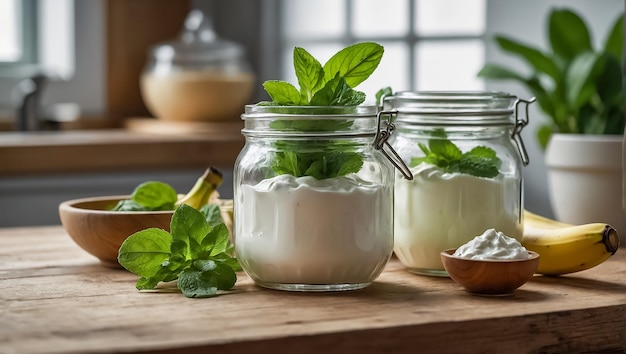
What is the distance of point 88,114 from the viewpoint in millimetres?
3137

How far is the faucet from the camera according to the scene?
2.83 metres

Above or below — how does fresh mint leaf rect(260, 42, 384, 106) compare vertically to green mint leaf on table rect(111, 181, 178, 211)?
above

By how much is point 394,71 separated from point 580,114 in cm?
89

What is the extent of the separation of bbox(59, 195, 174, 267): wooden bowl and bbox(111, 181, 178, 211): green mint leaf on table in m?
0.04

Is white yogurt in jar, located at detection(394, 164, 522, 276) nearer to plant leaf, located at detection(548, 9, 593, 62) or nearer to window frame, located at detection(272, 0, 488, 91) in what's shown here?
plant leaf, located at detection(548, 9, 593, 62)

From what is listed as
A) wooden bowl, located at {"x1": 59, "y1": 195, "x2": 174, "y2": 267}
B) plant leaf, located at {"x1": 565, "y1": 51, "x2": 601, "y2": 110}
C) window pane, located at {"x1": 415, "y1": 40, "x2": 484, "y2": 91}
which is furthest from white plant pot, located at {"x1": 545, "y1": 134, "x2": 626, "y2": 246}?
window pane, located at {"x1": 415, "y1": 40, "x2": 484, "y2": 91}

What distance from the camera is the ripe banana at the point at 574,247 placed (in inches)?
43.9

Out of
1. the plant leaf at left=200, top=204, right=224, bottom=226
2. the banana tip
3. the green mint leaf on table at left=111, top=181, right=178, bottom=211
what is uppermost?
the green mint leaf on table at left=111, top=181, right=178, bottom=211

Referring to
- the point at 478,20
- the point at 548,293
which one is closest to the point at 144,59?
the point at 478,20

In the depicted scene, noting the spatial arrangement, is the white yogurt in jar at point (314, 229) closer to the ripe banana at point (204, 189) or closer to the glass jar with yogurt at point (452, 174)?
the glass jar with yogurt at point (452, 174)

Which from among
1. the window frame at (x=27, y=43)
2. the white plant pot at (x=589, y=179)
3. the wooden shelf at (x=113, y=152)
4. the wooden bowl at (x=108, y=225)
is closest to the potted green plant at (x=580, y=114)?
the white plant pot at (x=589, y=179)

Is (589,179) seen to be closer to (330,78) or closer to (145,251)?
(330,78)

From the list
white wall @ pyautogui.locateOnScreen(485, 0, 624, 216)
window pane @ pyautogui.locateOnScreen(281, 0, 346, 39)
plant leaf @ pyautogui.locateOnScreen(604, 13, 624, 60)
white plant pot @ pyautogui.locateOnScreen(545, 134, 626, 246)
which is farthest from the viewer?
window pane @ pyautogui.locateOnScreen(281, 0, 346, 39)

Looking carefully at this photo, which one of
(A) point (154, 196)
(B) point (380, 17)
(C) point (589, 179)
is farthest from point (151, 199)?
(B) point (380, 17)
